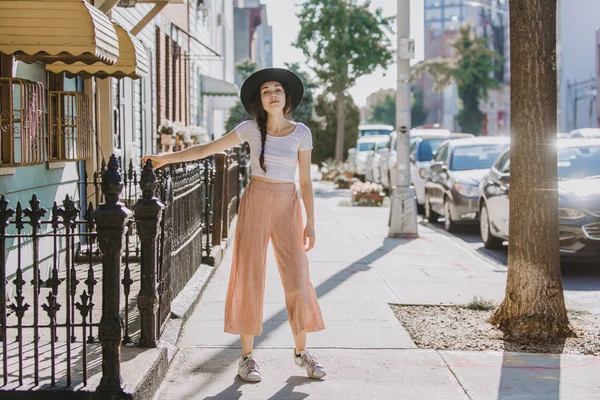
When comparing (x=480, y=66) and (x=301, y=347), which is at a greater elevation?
(x=480, y=66)

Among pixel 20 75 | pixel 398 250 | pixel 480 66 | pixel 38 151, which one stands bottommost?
pixel 398 250

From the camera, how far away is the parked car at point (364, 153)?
30.4 meters

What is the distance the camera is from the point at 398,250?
12.6 m

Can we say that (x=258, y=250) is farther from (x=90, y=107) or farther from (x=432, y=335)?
(x=90, y=107)

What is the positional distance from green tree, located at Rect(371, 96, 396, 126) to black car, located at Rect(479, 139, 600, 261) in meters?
123

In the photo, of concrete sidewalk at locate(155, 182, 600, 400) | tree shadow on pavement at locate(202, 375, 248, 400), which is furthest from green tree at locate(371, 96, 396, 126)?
tree shadow on pavement at locate(202, 375, 248, 400)

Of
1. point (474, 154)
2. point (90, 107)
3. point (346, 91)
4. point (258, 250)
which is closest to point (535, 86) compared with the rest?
point (258, 250)

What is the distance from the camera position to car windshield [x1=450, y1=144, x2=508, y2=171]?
16188 millimetres

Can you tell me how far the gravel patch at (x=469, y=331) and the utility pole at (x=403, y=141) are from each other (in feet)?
20.2

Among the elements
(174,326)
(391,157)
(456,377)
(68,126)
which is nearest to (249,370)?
(174,326)

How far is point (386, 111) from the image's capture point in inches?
5448

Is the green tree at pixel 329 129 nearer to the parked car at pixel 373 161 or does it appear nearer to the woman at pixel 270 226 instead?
the parked car at pixel 373 161

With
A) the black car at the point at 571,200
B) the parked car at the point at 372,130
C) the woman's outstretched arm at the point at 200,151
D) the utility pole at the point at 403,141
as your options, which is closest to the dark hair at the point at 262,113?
the woman's outstretched arm at the point at 200,151

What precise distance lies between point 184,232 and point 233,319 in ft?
7.33
